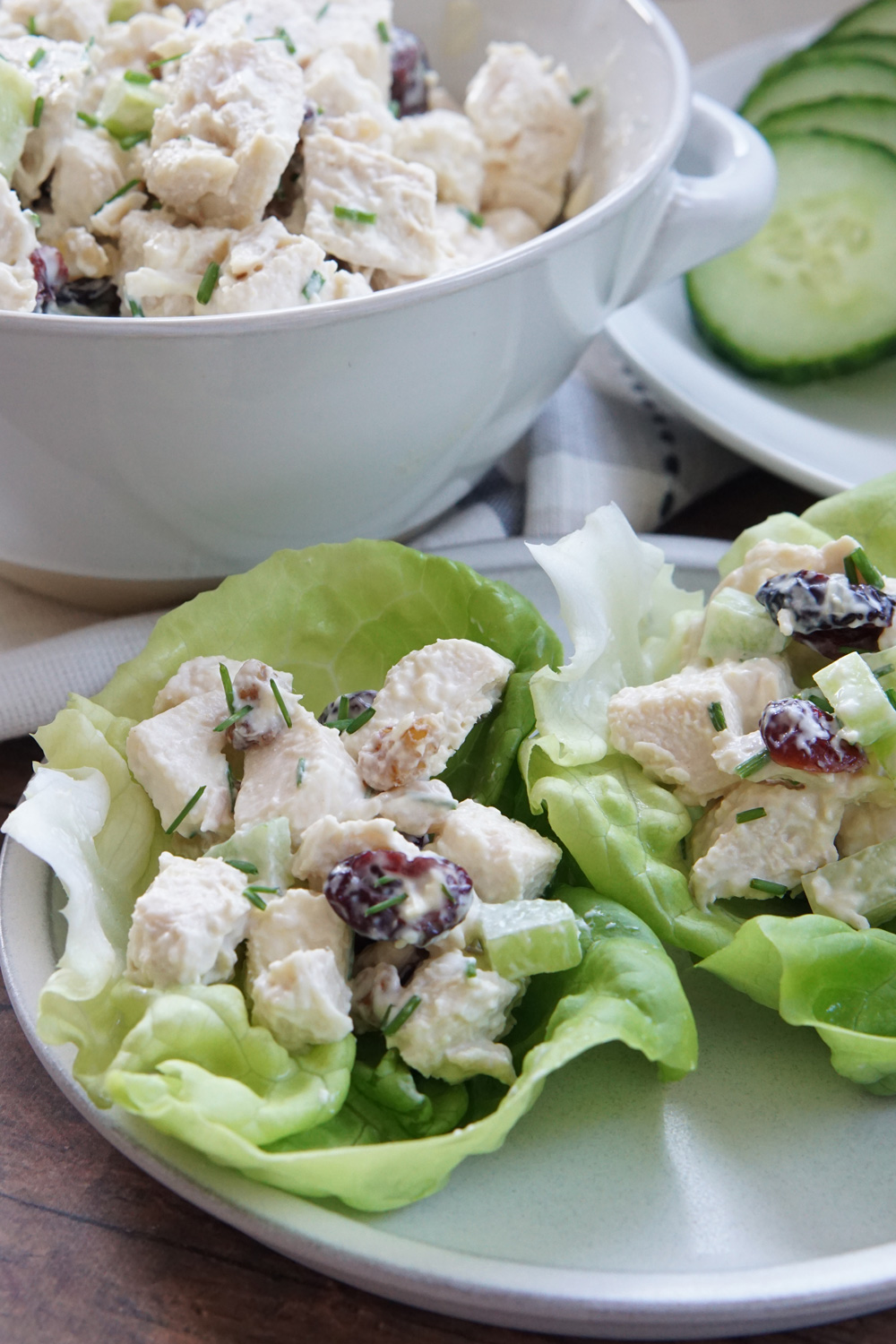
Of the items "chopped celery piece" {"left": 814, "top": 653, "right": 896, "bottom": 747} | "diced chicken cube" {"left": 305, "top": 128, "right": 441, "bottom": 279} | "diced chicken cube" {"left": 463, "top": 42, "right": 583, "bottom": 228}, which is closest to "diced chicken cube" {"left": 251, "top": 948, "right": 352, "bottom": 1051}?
"chopped celery piece" {"left": 814, "top": 653, "right": 896, "bottom": 747}

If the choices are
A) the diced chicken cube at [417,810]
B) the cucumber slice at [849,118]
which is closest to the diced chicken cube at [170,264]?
the diced chicken cube at [417,810]

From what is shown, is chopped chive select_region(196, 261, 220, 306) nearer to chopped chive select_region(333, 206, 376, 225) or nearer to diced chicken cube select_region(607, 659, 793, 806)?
chopped chive select_region(333, 206, 376, 225)

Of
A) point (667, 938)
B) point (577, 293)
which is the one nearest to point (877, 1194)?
point (667, 938)

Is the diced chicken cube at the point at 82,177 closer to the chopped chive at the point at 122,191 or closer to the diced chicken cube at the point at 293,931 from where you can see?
the chopped chive at the point at 122,191

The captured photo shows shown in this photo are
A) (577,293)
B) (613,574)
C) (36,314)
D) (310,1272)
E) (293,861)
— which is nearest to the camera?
(310,1272)

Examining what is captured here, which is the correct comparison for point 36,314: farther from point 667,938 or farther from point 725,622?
point 667,938
